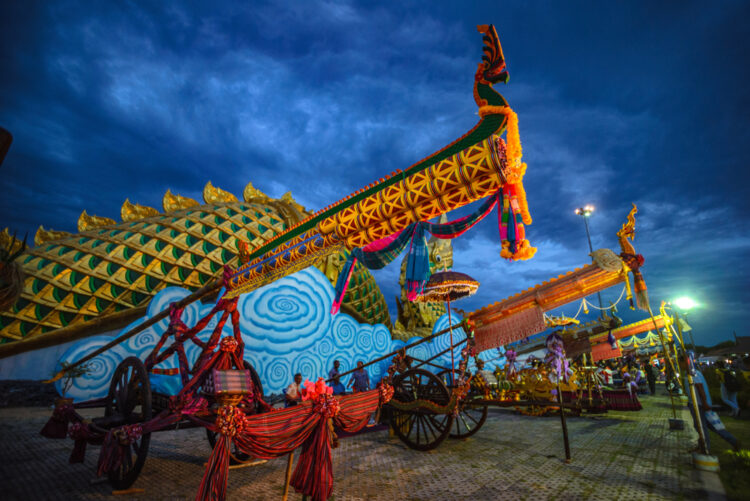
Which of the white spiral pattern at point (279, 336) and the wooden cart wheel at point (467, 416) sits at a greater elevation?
the white spiral pattern at point (279, 336)

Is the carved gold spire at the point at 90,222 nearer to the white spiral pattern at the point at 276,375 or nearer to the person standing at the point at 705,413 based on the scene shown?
the white spiral pattern at the point at 276,375

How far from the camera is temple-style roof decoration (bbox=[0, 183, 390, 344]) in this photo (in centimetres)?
716

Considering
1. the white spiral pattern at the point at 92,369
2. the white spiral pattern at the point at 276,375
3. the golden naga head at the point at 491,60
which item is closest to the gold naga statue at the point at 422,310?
the white spiral pattern at the point at 276,375

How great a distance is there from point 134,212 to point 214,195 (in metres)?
2.92

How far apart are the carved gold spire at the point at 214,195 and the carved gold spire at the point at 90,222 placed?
135 inches

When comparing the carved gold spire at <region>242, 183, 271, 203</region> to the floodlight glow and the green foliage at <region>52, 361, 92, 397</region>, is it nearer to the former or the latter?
the green foliage at <region>52, 361, 92, 397</region>

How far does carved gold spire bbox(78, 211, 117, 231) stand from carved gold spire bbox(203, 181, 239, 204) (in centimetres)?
343

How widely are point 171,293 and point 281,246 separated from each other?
213 inches

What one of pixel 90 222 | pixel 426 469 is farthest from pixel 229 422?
pixel 90 222

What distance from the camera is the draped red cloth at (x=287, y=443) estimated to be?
2514mm

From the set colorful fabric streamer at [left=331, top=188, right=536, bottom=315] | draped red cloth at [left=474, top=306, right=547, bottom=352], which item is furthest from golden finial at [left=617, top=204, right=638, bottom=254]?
colorful fabric streamer at [left=331, top=188, right=536, bottom=315]

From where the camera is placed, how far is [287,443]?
2.84m

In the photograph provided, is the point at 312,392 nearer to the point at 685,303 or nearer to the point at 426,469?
the point at 426,469

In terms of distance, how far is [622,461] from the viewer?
453 centimetres
